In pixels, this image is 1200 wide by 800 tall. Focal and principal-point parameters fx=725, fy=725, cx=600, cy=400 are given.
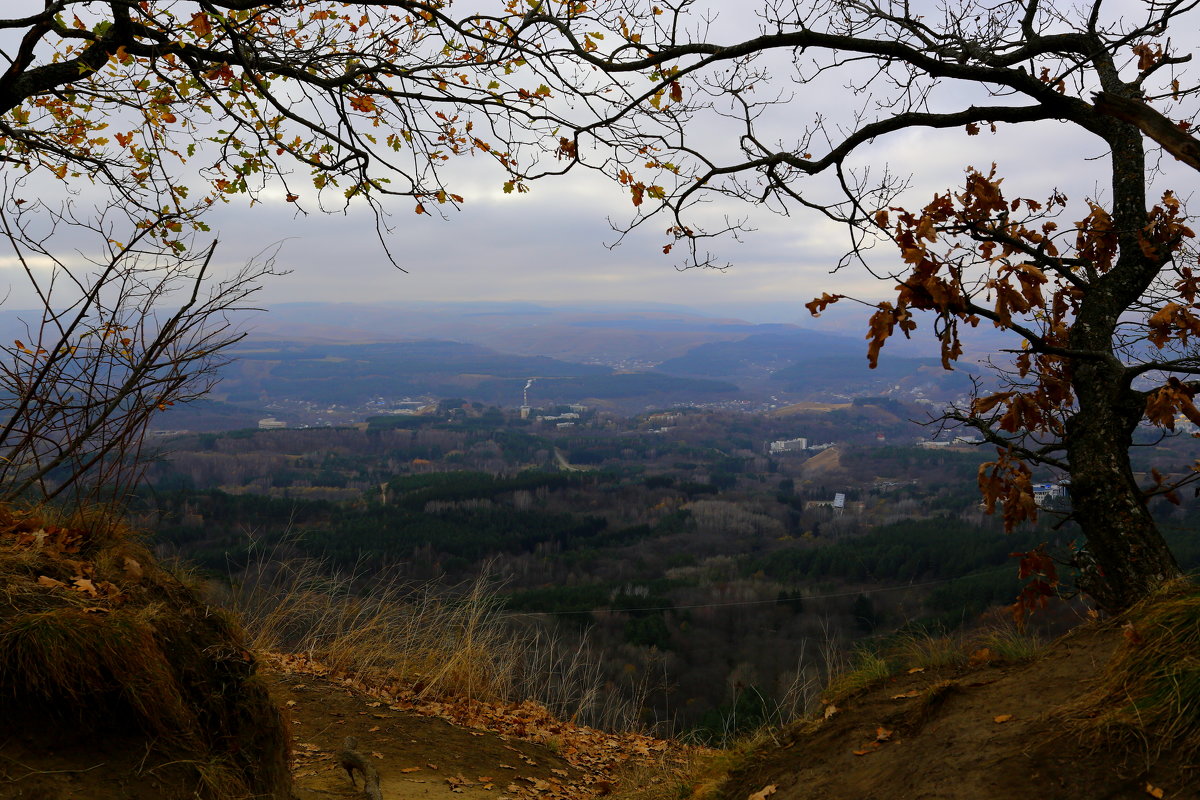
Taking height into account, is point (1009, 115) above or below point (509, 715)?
above

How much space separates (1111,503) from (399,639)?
628cm

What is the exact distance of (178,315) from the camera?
12.3ft

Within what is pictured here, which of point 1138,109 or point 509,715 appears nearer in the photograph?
point 1138,109

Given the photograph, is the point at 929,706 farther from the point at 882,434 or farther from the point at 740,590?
the point at 882,434

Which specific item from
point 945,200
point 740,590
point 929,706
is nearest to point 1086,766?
point 929,706

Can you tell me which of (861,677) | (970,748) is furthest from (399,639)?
(970,748)

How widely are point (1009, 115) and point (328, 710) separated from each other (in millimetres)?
6148

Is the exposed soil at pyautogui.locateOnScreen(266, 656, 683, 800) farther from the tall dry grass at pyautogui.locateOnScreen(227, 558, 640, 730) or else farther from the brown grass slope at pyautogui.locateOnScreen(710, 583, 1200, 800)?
the brown grass slope at pyautogui.locateOnScreen(710, 583, 1200, 800)

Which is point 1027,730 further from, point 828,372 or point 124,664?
point 828,372

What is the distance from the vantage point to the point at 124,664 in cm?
280

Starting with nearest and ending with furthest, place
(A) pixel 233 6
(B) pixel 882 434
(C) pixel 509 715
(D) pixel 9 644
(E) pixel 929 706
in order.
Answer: (D) pixel 9 644
(E) pixel 929 706
(A) pixel 233 6
(C) pixel 509 715
(B) pixel 882 434

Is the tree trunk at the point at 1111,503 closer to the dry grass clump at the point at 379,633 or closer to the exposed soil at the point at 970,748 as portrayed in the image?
the exposed soil at the point at 970,748

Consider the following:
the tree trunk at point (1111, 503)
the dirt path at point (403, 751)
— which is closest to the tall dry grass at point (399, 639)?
the dirt path at point (403, 751)

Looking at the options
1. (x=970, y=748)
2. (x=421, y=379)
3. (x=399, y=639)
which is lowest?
(x=399, y=639)
